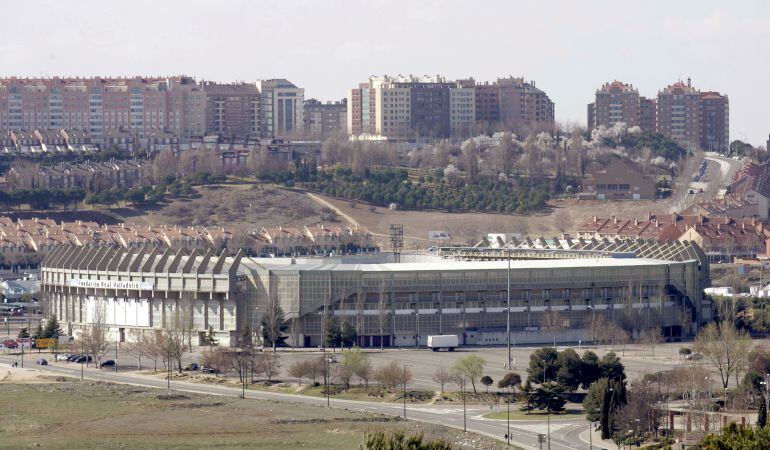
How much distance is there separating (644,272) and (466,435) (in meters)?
31.2

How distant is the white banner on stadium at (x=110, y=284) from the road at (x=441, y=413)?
34.3 feet

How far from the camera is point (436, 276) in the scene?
86.6 meters

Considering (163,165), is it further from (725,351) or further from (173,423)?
(173,423)

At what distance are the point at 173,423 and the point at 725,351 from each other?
905 inches

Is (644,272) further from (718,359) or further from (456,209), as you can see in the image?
(456,209)

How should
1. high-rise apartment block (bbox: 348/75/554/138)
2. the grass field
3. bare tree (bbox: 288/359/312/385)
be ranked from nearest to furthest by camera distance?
the grass field < bare tree (bbox: 288/359/312/385) < high-rise apartment block (bbox: 348/75/554/138)

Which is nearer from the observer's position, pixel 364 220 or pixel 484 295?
pixel 484 295

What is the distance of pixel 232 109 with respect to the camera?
613ft

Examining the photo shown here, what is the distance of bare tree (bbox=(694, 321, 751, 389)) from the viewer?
72.2 meters

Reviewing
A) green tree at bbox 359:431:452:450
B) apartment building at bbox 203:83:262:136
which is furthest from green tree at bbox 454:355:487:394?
apartment building at bbox 203:83:262:136

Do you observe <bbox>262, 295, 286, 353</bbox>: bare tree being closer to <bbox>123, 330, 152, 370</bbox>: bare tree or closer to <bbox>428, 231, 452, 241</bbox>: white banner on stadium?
<bbox>123, 330, 152, 370</bbox>: bare tree

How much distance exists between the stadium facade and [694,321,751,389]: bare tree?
8942 millimetres

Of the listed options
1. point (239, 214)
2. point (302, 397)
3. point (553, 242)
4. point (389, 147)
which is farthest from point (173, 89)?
point (302, 397)

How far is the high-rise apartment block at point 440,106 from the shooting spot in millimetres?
189625
